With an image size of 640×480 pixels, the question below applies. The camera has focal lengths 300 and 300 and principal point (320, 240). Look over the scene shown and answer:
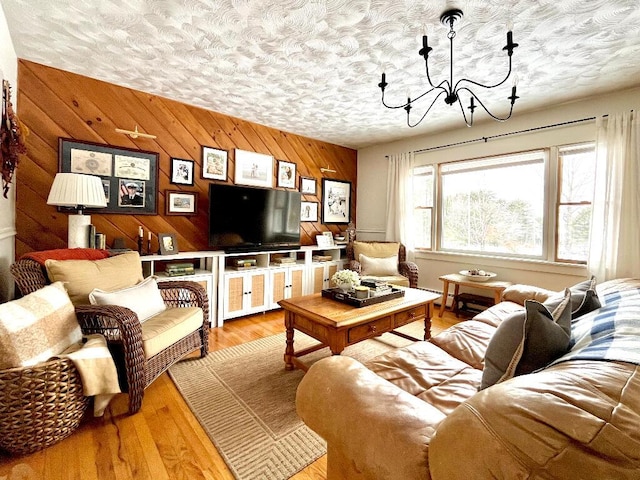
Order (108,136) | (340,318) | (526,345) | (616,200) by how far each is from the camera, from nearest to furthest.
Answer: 1. (526,345)
2. (340,318)
3. (616,200)
4. (108,136)

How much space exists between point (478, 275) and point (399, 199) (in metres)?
1.60

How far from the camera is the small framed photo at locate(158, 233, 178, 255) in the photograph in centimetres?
313

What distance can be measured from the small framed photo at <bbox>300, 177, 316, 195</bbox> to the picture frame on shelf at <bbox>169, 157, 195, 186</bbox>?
5.27 feet

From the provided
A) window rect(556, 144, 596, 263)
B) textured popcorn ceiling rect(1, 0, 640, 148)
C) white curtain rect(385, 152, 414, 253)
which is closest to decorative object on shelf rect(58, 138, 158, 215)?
textured popcorn ceiling rect(1, 0, 640, 148)

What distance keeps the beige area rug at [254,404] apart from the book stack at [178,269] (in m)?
0.94

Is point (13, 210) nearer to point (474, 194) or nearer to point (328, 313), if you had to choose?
point (328, 313)

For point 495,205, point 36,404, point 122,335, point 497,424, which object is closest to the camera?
point 497,424

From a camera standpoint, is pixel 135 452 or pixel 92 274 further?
pixel 92 274

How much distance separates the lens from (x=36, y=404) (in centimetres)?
142

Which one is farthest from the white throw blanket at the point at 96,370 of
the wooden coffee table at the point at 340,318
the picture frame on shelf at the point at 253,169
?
the picture frame on shelf at the point at 253,169

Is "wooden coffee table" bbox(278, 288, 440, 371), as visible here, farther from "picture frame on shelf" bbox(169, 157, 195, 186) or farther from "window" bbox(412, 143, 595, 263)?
"picture frame on shelf" bbox(169, 157, 195, 186)

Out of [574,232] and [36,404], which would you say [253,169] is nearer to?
[36,404]

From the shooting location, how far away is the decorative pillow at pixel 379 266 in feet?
13.3

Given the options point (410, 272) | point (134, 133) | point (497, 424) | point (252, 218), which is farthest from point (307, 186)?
point (497, 424)
